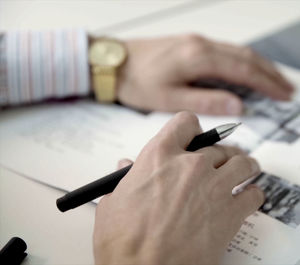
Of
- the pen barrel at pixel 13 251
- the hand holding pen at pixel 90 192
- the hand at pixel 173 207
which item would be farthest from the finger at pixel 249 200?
the pen barrel at pixel 13 251

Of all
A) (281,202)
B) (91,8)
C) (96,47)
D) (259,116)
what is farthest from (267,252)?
(91,8)

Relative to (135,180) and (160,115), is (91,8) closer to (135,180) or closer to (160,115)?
(160,115)

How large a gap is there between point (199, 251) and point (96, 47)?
47 cm

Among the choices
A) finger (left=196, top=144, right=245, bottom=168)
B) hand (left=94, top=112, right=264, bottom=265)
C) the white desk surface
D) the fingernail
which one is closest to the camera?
hand (left=94, top=112, right=264, bottom=265)

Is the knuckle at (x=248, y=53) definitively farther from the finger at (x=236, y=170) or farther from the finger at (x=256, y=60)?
the finger at (x=236, y=170)

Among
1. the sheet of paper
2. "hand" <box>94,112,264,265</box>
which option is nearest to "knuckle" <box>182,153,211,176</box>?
"hand" <box>94,112,264,265</box>

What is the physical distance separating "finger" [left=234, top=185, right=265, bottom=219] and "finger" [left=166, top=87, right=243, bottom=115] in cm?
20

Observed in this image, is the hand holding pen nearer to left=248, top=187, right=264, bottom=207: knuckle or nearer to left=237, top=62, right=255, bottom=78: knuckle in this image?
left=248, top=187, right=264, bottom=207: knuckle

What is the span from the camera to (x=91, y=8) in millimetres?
1073

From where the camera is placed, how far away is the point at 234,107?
0.72 m

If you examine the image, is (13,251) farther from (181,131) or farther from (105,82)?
(105,82)

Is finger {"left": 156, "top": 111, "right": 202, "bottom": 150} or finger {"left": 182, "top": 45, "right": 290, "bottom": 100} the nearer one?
finger {"left": 156, "top": 111, "right": 202, "bottom": 150}

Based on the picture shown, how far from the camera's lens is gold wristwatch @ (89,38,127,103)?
781 mm

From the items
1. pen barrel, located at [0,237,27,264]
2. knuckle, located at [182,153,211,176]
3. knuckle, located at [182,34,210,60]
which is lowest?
pen barrel, located at [0,237,27,264]
